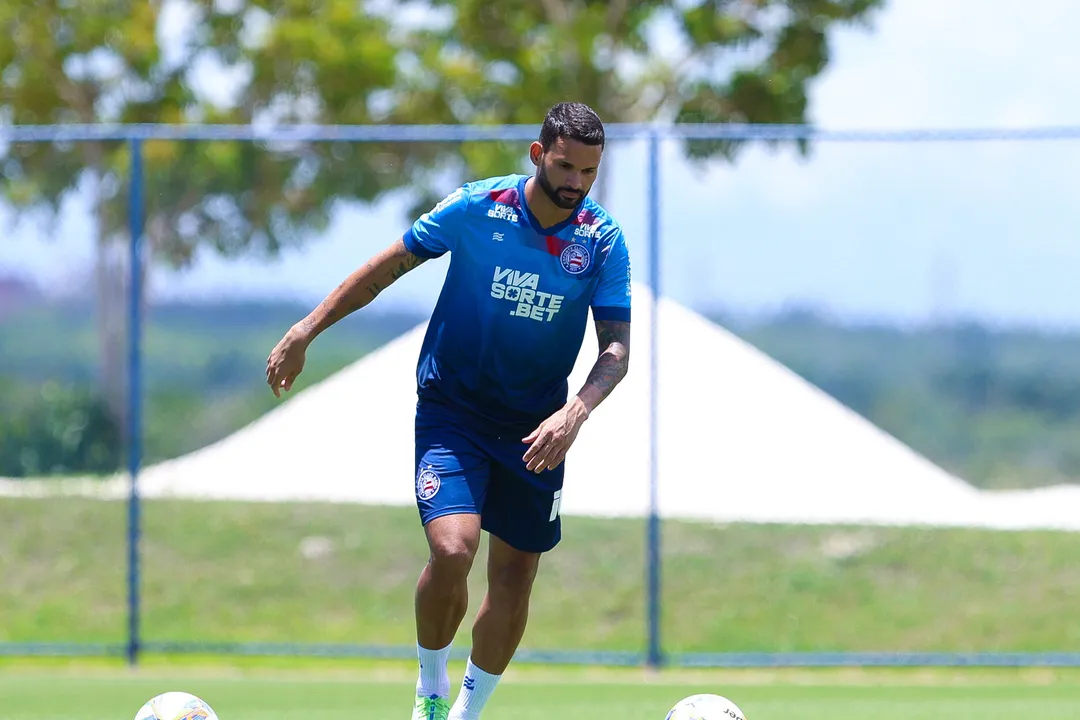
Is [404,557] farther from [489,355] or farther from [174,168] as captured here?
[174,168]

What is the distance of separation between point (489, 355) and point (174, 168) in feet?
44.4

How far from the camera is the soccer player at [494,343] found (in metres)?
5.75

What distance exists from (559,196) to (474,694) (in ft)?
6.31

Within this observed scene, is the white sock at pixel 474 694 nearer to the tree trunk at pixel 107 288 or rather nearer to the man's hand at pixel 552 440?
the man's hand at pixel 552 440

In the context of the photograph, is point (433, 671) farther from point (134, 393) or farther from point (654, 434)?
point (134, 393)

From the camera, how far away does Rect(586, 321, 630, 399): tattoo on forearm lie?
18.8 ft

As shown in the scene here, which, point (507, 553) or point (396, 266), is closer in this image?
point (396, 266)

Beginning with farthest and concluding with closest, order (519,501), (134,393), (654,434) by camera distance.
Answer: (134,393), (654,434), (519,501)

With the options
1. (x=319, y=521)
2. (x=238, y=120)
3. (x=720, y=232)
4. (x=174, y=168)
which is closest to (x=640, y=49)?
(x=238, y=120)

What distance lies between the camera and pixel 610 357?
5820mm

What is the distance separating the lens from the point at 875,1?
25.0m

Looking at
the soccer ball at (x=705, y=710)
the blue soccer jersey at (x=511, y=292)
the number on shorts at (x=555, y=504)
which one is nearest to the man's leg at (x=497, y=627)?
the number on shorts at (x=555, y=504)

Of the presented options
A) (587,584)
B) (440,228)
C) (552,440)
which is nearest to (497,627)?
(552,440)

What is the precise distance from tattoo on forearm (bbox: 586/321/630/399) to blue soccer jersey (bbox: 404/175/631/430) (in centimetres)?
5
